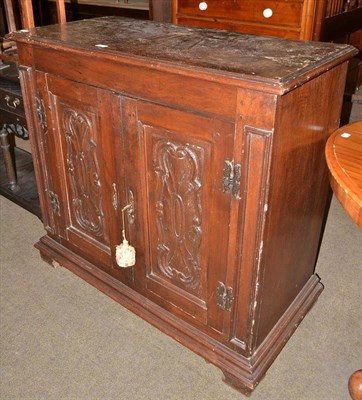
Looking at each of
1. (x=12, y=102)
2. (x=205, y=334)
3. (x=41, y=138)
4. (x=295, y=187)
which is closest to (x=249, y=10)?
(x=12, y=102)

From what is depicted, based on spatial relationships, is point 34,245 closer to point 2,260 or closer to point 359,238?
point 2,260

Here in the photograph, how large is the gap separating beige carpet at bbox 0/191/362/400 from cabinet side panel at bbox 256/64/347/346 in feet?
0.68

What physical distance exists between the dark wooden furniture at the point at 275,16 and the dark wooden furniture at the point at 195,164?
1.18 m

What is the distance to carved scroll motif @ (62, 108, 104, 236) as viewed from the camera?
174 cm

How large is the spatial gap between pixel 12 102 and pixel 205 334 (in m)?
1.51

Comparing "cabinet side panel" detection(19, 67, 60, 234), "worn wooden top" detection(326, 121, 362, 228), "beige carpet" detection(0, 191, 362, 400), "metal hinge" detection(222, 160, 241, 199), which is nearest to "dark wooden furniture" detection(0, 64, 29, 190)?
"cabinet side panel" detection(19, 67, 60, 234)

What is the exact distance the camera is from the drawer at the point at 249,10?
272cm

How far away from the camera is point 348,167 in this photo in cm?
119

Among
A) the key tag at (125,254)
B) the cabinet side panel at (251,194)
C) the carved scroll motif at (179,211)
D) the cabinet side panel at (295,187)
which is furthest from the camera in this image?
the key tag at (125,254)

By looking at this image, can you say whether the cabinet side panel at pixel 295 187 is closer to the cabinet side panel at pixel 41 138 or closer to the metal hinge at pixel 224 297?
the metal hinge at pixel 224 297

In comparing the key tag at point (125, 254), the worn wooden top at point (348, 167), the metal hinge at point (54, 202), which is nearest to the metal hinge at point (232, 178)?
the worn wooden top at point (348, 167)

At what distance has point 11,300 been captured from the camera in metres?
2.07

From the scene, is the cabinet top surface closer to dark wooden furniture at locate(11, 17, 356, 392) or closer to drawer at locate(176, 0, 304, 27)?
dark wooden furniture at locate(11, 17, 356, 392)

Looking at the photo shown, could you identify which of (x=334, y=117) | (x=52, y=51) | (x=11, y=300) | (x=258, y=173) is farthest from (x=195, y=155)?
(x=11, y=300)
